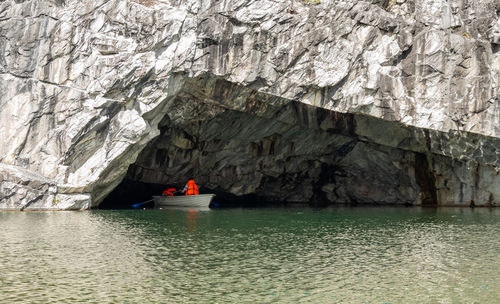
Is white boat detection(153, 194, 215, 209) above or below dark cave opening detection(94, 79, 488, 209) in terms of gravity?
below

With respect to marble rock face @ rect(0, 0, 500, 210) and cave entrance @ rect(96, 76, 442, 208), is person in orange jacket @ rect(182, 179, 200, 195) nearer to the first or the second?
cave entrance @ rect(96, 76, 442, 208)

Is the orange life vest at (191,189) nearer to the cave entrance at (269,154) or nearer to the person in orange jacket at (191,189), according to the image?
the person in orange jacket at (191,189)

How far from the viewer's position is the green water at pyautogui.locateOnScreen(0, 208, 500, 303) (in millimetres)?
12641

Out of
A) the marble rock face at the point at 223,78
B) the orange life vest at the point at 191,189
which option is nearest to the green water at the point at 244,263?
the marble rock face at the point at 223,78

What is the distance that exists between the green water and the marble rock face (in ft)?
29.6

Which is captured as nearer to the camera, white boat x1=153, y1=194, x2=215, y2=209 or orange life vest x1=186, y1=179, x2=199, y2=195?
white boat x1=153, y1=194, x2=215, y2=209

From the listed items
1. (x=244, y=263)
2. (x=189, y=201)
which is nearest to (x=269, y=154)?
(x=189, y=201)

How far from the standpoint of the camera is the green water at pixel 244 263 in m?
12.6

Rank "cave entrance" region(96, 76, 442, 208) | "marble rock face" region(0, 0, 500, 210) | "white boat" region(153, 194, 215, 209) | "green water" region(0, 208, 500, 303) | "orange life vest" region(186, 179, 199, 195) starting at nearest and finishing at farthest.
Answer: "green water" region(0, 208, 500, 303)
"marble rock face" region(0, 0, 500, 210)
"cave entrance" region(96, 76, 442, 208)
"white boat" region(153, 194, 215, 209)
"orange life vest" region(186, 179, 199, 195)

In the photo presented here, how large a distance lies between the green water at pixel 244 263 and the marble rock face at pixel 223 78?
29.6ft

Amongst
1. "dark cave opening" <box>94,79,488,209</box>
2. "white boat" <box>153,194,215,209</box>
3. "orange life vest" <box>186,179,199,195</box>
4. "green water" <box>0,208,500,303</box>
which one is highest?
"dark cave opening" <box>94,79,488,209</box>

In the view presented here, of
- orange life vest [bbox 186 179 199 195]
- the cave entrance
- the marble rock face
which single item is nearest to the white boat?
orange life vest [bbox 186 179 199 195]

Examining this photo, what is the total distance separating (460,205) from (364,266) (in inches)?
1252

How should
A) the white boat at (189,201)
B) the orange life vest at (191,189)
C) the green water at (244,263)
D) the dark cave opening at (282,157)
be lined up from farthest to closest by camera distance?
the orange life vest at (191,189), the white boat at (189,201), the dark cave opening at (282,157), the green water at (244,263)
